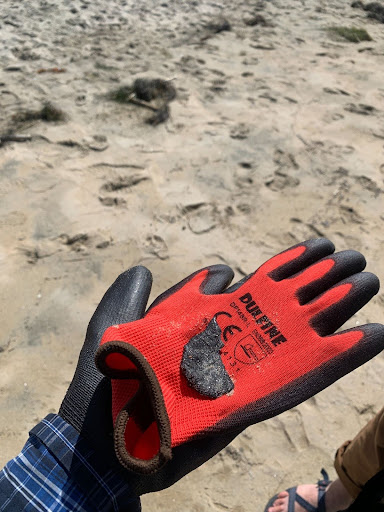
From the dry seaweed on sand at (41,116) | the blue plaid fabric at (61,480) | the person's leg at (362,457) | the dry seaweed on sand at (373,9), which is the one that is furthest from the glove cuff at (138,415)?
the dry seaweed on sand at (373,9)

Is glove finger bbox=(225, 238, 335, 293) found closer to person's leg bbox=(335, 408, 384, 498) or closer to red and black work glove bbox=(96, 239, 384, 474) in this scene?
red and black work glove bbox=(96, 239, 384, 474)

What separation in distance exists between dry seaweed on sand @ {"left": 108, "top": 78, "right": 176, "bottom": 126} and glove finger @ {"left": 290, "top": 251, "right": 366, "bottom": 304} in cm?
221

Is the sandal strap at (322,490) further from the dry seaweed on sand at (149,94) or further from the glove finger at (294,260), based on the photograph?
the dry seaweed on sand at (149,94)

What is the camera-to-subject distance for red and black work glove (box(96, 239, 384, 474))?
1.17 metres

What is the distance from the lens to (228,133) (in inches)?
127

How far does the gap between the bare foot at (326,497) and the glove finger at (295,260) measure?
80 cm

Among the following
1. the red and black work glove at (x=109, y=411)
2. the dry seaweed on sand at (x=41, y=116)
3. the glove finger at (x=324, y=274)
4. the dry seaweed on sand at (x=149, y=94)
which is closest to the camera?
the red and black work glove at (x=109, y=411)

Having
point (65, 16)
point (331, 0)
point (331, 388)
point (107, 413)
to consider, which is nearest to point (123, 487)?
point (107, 413)

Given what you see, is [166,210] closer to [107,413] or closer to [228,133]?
[228,133]

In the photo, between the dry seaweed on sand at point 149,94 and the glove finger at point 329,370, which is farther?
the dry seaweed on sand at point 149,94

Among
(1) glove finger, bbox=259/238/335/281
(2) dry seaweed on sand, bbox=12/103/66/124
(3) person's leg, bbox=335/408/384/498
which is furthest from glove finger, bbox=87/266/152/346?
(2) dry seaweed on sand, bbox=12/103/66/124

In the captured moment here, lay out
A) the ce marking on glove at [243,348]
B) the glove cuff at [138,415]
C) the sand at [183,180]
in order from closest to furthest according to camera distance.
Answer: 1. the glove cuff at [138,415]
2. the ce marking on glove at [243,348]
3. the sand at [183,180]

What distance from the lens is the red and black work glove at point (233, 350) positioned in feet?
3.83

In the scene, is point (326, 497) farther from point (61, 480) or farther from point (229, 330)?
point (61, 480)
